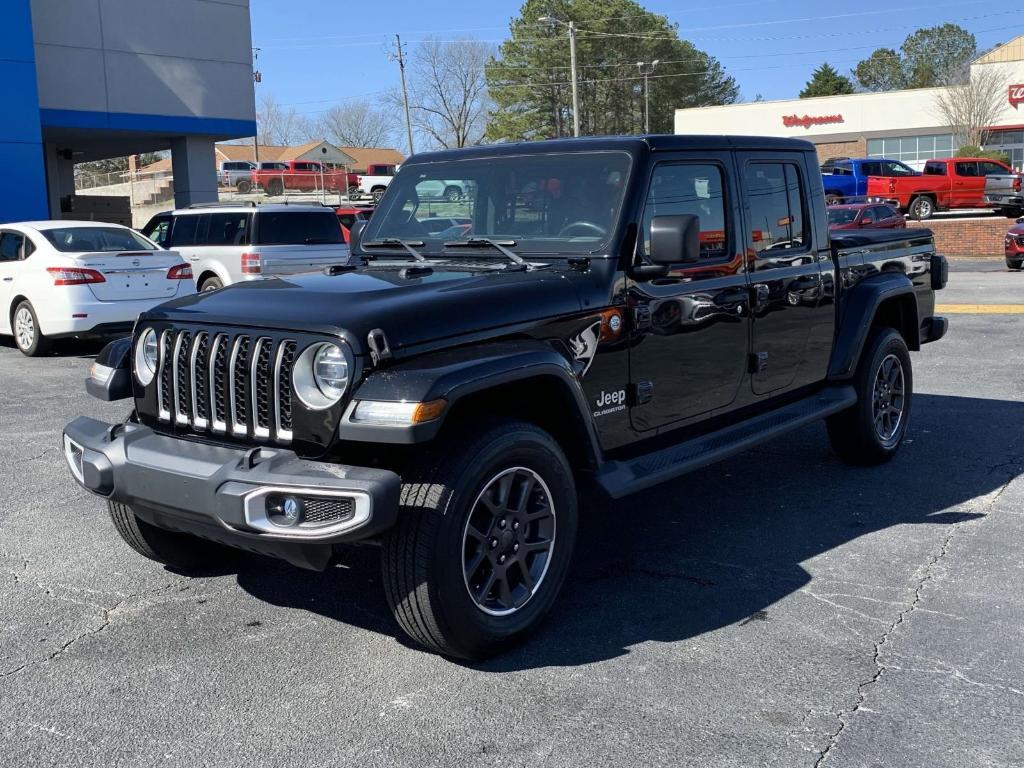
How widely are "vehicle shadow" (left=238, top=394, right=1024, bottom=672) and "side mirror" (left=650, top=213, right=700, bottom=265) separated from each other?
1474mm

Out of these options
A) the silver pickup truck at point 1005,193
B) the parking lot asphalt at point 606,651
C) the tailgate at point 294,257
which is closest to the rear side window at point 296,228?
the tailgate at point 294,257

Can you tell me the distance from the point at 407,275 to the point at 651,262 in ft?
3.64

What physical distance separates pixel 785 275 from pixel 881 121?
5757 centimetres

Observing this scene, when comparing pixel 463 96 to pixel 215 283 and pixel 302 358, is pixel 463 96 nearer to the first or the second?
pixel 215 283

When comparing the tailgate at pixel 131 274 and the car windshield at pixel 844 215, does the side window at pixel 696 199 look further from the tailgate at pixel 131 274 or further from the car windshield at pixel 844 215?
the car windshield at pixel 844 215

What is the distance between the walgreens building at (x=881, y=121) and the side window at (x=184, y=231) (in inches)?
1814

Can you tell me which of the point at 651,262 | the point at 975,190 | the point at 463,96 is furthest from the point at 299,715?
the point at 463,96

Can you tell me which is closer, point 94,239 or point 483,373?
point 483,373

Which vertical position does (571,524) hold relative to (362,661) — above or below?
above

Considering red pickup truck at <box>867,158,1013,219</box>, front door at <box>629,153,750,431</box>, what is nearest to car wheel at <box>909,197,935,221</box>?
red pickup truck at <box>867,158,1013,219</box>

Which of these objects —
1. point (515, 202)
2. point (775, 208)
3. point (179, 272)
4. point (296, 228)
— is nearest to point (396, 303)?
point (515, 202)

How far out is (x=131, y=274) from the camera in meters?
11.9

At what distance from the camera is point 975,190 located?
115 feet

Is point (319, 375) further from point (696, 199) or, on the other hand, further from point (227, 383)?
point (696, 199)
